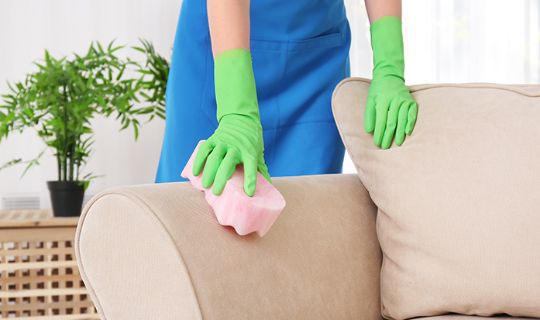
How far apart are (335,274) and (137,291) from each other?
0.31 m

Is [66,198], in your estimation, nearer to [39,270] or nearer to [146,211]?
[39,270]

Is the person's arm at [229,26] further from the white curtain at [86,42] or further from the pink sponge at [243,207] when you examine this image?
the white curtain at [86,42]

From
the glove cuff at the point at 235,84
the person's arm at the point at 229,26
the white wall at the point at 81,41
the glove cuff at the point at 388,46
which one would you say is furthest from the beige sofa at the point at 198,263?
the white wall at the point at 81,41

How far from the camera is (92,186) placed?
286 centimetres

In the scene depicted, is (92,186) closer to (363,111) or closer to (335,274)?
(363,111)

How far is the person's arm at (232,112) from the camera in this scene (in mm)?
1043

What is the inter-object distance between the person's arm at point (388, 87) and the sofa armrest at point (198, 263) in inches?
9.2

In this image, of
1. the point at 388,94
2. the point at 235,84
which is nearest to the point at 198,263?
the point at 235,84

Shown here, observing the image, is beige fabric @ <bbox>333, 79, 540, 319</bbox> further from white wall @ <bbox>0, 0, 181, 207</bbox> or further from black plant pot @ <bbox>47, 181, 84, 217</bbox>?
white wall @ <bbox>0, 0, 181, 207</bbox>

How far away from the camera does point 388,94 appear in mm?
1341

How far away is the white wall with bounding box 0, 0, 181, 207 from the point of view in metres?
2.80

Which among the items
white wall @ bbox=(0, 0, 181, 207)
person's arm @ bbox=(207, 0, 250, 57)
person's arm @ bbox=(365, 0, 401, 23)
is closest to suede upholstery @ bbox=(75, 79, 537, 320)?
person's arm @ bbox=(207, 0, 250, 57)

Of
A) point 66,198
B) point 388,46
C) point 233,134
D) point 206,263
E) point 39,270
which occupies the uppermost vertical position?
point 388,46

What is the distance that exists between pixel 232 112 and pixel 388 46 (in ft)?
1.33
